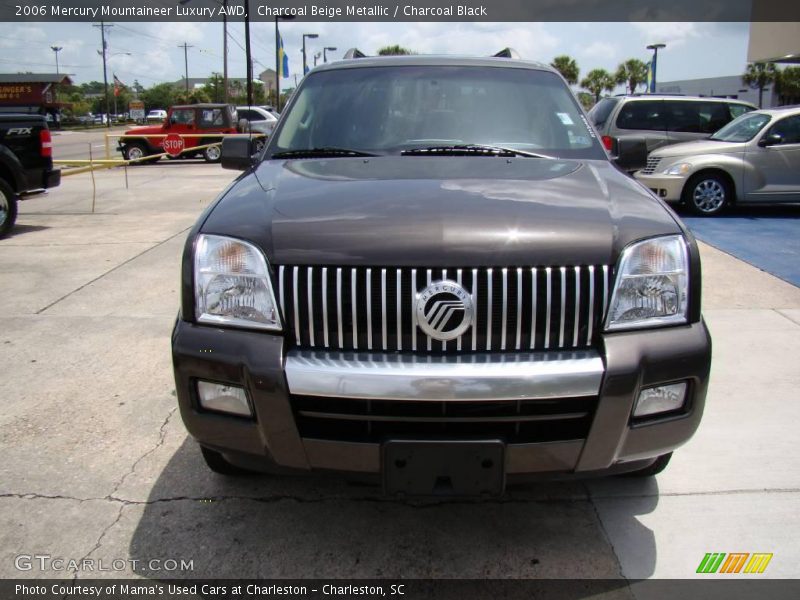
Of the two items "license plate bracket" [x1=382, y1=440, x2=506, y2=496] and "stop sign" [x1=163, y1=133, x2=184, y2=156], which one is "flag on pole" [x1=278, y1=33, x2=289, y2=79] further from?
"license plate bracket" [x1=382, y1=440, x2=506, y2=496]

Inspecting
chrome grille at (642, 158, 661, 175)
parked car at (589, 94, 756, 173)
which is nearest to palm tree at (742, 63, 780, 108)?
parked car at (589, 94, 756, 173)

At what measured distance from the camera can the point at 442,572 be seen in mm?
2496

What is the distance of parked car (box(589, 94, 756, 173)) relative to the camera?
41.6ft

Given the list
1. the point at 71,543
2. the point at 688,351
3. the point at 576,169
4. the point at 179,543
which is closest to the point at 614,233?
the point at 688,351

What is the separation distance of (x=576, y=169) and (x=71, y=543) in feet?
8.31

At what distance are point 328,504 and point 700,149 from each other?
9.50 metres

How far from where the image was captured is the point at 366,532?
8.96ft

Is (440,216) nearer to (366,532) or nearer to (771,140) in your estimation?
(366,532)

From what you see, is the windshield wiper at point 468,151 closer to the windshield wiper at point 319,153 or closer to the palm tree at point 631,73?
the windshield wiper at point 319,153

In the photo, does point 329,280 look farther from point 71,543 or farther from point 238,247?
point 71,543

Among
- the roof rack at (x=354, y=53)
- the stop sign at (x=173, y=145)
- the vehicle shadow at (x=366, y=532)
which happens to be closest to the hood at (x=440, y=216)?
the vehicle shadow at (x=366, y=532)

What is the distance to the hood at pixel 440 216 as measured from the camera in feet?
7.28

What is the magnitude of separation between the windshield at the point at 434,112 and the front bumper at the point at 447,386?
1.42 meters

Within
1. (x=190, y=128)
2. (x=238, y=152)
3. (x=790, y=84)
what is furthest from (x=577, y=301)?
(x=790, y=84)
